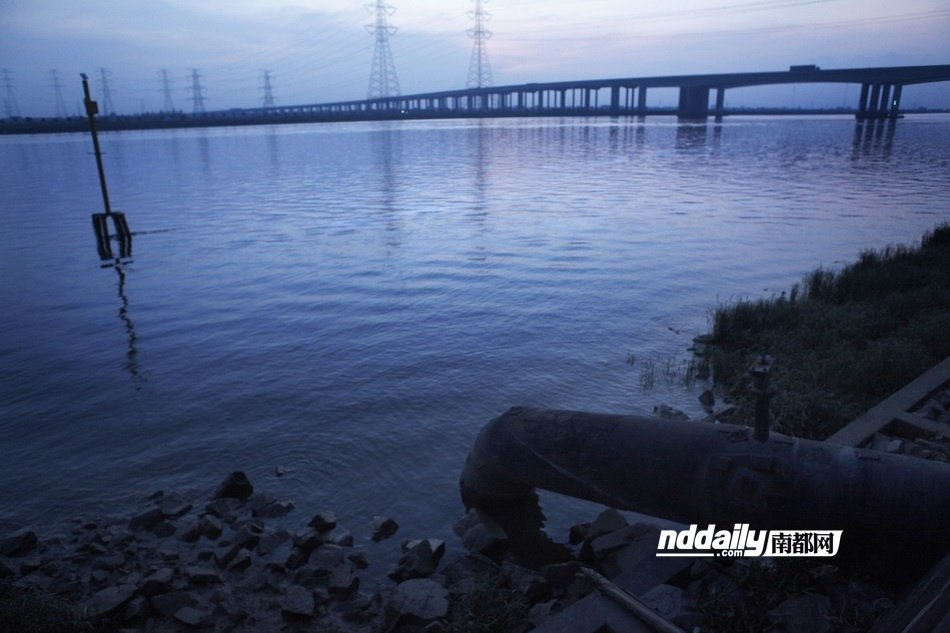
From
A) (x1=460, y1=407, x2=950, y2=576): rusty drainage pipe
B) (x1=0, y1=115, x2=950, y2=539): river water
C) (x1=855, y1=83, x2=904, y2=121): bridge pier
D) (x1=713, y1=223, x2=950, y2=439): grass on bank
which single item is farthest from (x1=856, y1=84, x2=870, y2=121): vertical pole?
(x1=460, y1=407, x2=950, y2=576): rusty drainage pipe

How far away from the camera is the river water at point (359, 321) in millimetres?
9453

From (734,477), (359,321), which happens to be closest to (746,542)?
(734,477)

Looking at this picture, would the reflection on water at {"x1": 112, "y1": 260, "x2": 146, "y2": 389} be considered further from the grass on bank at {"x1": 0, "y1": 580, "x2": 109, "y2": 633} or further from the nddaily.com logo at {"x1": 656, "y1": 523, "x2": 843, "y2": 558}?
the nddaily.com logo at {"x1": 656, "y1": 523, "x2": 843, "y2": 558}

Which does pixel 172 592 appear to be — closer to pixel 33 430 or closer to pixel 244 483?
pixel 244 483

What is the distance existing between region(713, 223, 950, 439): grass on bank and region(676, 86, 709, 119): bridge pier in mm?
186369

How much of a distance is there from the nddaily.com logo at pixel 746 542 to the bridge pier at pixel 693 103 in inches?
7791

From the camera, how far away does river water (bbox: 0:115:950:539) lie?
945cm

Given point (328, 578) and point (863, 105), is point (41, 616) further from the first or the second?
point (863, 105)

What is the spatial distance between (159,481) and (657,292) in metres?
12.9

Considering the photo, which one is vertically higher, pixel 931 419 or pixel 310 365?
pixel 931 419

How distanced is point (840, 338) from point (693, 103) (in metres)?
195

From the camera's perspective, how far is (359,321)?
15898 millimetres

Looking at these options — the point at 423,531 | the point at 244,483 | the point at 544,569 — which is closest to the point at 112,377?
the point at 244,483

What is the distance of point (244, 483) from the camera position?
8500 millimetres
